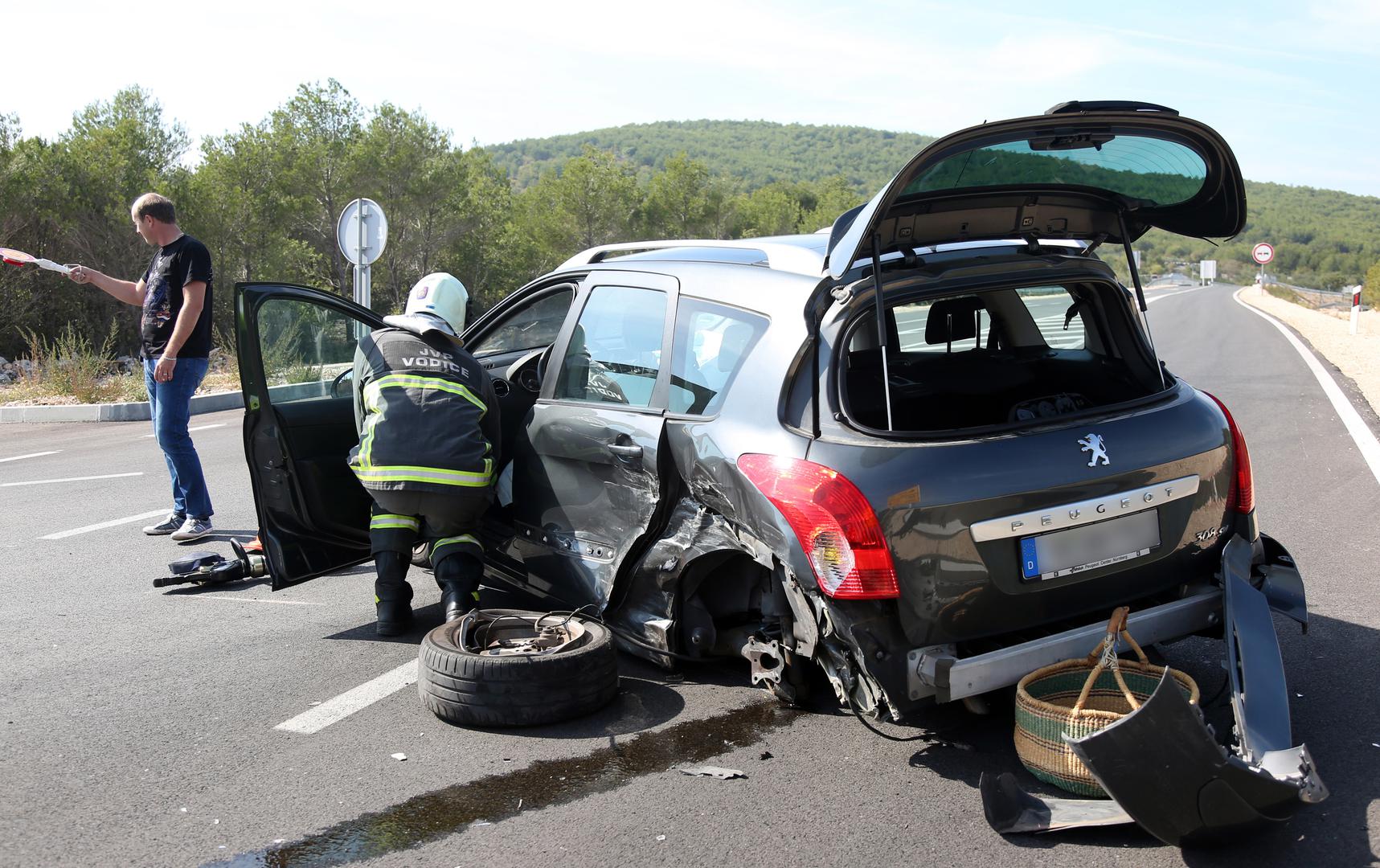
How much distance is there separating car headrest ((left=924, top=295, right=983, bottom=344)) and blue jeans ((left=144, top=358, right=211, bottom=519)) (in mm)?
4571

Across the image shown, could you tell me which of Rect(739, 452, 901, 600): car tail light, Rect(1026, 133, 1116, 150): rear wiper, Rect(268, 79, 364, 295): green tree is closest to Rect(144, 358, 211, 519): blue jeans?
Rect(739, 452, 901, 600): car tail light

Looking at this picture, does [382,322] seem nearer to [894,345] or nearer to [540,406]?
[540,406]

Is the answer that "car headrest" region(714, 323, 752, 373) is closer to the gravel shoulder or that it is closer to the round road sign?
the round road sign

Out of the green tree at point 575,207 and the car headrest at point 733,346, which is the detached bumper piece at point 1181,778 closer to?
the car headrest at point 733,346

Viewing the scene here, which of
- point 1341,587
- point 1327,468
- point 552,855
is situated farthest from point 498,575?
point 1327,468

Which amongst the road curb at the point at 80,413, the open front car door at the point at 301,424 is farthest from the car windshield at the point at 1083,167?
the road curb at the point at 80,413

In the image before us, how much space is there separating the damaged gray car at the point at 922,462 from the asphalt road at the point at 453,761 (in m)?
0.26

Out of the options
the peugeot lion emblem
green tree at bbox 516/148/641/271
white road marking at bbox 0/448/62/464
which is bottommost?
white road marking at bbox 0/448/62/464

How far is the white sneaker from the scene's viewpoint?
6887 millimetres

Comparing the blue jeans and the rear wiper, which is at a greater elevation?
the rear wiper

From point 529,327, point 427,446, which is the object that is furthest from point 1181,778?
point 529,327

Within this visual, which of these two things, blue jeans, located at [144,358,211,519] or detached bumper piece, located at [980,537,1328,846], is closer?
detached bumper piece, located at [980,537,1328,846]

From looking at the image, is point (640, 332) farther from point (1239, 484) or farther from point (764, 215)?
point (764, 215)

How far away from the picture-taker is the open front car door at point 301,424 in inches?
196
